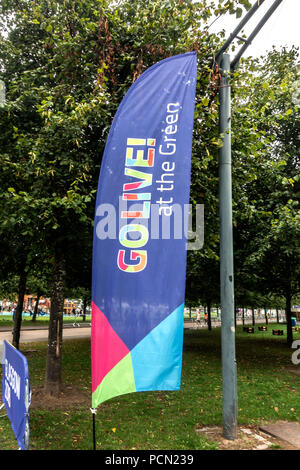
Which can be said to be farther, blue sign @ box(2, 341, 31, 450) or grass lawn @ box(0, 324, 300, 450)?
grass lawn @ box(0, 324, 300, 450)

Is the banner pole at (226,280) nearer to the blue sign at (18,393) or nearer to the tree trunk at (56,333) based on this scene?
the blue sign at (18,393)

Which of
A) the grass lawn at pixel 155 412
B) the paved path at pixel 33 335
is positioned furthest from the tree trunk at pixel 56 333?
the paved path at pixel 33 335

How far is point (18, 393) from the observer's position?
4027mm

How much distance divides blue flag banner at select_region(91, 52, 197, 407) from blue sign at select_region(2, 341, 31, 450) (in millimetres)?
794

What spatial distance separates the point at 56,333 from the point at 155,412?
285 centimetres

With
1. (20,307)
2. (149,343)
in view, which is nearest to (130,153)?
(149,343)

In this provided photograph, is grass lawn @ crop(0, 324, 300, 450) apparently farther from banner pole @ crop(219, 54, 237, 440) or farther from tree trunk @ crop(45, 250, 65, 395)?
banner pole @ crop(219, 54, 237, 440)

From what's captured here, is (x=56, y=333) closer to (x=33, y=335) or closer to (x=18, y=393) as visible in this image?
(x=18, y=393)

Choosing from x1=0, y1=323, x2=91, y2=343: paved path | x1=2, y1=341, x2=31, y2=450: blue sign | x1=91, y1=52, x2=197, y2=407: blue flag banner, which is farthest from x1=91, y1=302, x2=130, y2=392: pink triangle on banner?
x1=0, y1=323, x2=91, y2=343: paved path

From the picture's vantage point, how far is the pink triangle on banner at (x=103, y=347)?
13.5 feet

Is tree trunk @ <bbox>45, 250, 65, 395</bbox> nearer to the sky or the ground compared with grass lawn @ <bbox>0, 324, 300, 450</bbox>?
nearer to the sky

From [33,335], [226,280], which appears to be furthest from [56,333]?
[33,335]

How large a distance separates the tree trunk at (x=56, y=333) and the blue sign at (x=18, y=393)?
2948 mm

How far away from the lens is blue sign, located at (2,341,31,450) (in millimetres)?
3557
